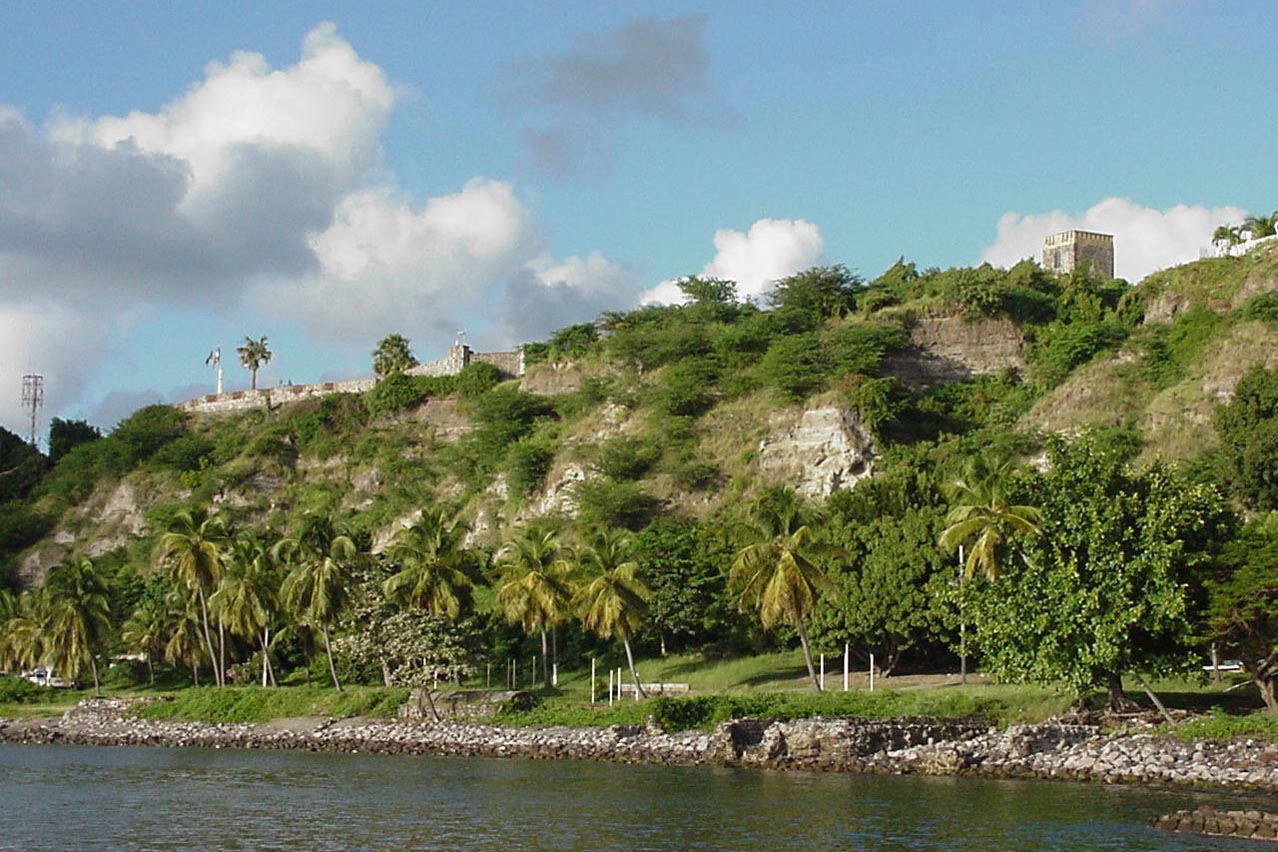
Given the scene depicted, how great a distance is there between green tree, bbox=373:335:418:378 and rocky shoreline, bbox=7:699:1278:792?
183 feet

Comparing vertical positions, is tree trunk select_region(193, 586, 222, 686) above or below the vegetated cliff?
below

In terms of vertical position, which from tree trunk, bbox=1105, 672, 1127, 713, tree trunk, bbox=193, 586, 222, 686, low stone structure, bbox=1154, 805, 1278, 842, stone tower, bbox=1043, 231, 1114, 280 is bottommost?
low stone structure, bbox=1154, 805, 1278, 842

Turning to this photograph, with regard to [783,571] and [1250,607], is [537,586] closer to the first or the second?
[783,571]

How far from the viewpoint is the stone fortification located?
11262 cm

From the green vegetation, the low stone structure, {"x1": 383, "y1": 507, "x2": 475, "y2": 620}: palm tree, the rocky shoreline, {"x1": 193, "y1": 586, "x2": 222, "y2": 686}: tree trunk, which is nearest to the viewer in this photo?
the low stone structure

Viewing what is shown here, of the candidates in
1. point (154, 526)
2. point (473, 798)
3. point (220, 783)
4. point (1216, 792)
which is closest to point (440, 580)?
point (220, 783)

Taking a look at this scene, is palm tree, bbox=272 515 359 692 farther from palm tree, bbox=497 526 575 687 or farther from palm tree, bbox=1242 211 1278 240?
palm tree, bbox=1242 211 1278 240

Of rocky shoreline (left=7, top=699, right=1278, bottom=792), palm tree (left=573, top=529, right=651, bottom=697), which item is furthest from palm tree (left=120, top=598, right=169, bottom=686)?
palm tree (left=573, top=529, right=651, bottom=697)

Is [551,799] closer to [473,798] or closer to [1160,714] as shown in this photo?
[473,798]

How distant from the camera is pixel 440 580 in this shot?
67438 mm

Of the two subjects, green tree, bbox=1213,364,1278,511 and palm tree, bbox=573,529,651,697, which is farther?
green tree, bbox=1213,364,1278,511

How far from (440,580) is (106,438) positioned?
6294cm

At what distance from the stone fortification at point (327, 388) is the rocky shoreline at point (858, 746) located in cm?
5111

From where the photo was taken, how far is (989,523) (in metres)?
50.3
